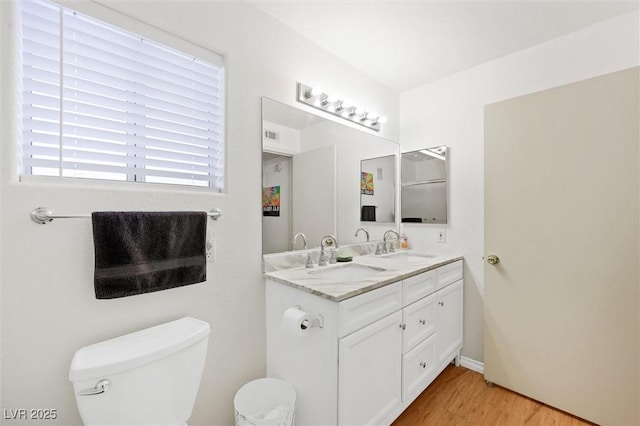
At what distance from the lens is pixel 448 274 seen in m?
2.08

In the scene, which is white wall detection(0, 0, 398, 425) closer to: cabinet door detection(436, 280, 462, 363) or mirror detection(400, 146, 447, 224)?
mirror detection(400, 146, 447, 224)

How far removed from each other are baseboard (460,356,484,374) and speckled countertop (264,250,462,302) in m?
0.82

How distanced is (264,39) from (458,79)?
64.1 inches

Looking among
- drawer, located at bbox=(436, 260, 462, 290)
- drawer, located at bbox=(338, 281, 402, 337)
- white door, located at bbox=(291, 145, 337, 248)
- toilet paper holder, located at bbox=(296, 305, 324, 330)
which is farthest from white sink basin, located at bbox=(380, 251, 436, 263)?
toilet paper holder, located at bbox=(296, 305, 324, 330)

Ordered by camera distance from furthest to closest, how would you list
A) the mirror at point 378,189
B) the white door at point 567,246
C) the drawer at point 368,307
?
the mirror at point 378,189 < the white door at point 567,246 < the drawer at point 368,307

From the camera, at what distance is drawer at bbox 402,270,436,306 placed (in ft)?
5.38

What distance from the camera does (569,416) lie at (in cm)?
172

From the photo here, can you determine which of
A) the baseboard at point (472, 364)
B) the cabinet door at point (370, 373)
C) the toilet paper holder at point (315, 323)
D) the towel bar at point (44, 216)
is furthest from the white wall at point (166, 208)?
the baseboard at point (472, 364)

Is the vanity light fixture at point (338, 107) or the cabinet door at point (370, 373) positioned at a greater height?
the vanity light fixture at point (338, 107)

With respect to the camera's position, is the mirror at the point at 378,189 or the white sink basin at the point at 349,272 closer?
the white sink basin at the point at 349,272

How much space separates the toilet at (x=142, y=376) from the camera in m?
0.93

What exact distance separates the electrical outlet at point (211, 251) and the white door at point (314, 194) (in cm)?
53

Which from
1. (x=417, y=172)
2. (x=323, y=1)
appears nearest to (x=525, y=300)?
(x=417, y=172)

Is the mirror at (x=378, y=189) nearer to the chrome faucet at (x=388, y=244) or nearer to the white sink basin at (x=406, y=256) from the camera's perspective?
the chrome faucet at (x=388, y=244)
